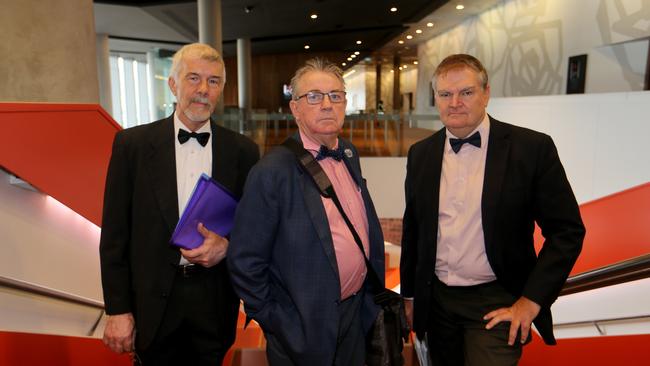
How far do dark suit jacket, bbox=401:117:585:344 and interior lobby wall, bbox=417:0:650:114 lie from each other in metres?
7.96

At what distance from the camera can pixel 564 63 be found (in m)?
10.5

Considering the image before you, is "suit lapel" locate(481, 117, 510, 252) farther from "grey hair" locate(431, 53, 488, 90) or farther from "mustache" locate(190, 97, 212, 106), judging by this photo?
"mustache" locate(190, 97, 212, 106)

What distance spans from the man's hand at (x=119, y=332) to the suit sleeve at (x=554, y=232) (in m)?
1.60

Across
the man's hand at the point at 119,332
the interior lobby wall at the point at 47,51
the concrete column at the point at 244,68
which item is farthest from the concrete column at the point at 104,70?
the man's hand at the point at 119,332

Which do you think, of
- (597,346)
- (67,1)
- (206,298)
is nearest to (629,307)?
(597,346)

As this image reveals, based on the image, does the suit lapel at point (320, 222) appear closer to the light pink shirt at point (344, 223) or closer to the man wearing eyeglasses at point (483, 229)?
the light pink shirt at point (344, 223)

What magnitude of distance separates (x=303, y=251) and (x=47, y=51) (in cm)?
360

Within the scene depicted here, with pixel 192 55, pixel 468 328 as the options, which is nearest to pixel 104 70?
pixel 192 55

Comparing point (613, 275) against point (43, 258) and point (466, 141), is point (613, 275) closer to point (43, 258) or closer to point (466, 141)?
point (466, 141)

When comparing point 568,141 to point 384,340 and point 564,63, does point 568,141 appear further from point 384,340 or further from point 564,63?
point 384,340

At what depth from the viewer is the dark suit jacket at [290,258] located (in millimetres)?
1607

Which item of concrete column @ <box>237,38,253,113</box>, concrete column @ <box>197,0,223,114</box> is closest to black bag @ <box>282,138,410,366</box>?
concrete column @ <box>197,0,223,114</box>

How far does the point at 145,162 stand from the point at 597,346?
2839mm

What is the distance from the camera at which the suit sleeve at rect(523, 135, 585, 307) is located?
5.71 feet
